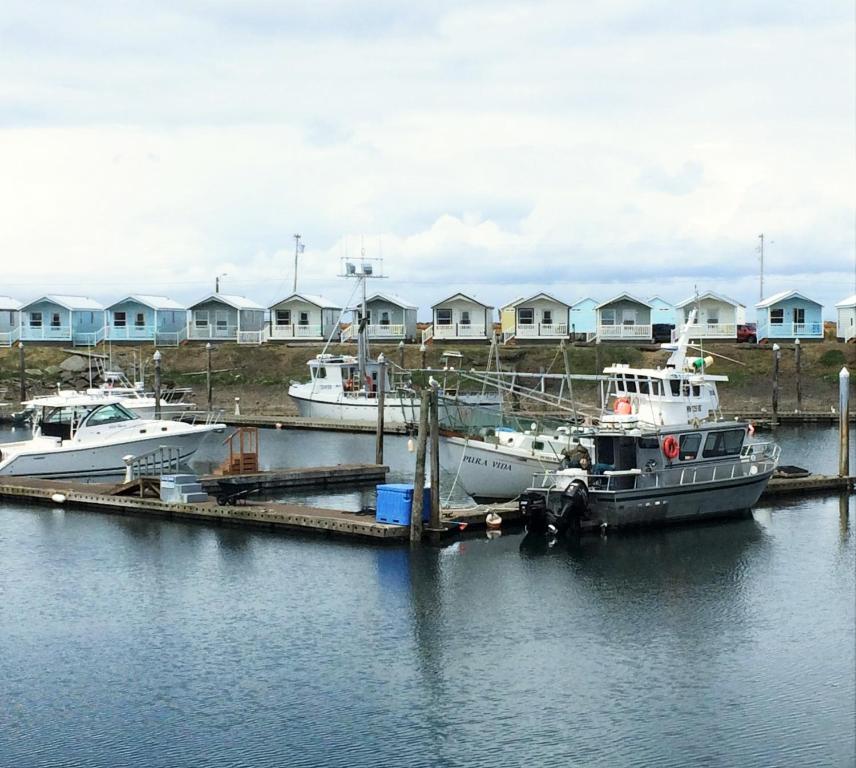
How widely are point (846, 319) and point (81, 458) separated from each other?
57492 millimetres

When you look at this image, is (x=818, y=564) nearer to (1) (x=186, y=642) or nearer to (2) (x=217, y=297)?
(1) (x=186, y=642)

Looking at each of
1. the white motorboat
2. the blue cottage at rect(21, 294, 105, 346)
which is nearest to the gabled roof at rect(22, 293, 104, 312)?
the blue cottage at rect(21, 294, 105, 346)

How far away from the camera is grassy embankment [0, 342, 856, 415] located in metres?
76.4

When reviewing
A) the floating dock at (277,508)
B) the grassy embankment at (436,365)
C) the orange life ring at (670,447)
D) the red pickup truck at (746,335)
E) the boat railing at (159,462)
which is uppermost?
the red pickup truck at (746,335)

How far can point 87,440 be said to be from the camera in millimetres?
46938

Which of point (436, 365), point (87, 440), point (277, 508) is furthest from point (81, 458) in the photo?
point (436, 365)

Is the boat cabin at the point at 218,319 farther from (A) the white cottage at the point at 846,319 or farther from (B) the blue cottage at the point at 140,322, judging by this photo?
(A) the white cottage at the point at 846,319

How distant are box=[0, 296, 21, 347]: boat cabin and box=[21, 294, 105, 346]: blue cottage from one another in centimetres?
86

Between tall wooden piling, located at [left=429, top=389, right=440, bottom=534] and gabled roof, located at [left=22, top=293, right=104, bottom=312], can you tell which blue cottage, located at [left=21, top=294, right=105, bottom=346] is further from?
tall wooden piling, located at [left=429, top=389, right=440, bottom=534]

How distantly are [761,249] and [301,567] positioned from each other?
84461 millimetres

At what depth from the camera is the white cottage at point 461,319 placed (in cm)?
8888

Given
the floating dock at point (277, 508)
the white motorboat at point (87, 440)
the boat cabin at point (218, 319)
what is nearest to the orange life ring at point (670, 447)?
the floating dock at point (277, 508)

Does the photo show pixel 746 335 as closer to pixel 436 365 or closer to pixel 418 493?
pixel 436 365

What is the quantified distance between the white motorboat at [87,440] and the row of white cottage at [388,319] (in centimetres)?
3756
